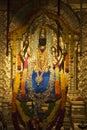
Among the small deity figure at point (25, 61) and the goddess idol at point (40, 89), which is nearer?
the goddess idol at point (40, 89)

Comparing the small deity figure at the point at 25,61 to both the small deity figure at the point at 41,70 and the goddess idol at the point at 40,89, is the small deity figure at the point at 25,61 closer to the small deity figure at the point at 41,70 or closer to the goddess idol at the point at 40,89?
the goddess idol at the point at 40,89

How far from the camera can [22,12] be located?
13211mm

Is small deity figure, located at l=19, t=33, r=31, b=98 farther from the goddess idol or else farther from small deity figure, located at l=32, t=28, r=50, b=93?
small deity figure, located at l=32, t=28, r=50, b=93

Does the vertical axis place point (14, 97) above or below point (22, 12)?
below

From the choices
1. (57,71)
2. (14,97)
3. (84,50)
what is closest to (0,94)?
(14,97)

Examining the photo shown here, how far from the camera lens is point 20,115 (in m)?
13.0

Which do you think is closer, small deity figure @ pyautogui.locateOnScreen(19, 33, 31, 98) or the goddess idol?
the goddess idol

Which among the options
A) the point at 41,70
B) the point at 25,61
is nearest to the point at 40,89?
the point at 41,70

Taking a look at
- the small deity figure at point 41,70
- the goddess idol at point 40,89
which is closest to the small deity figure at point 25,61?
the goddess idol at point 40,89

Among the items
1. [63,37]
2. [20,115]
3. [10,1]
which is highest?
[10,1]

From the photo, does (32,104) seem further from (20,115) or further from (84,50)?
(84,50)

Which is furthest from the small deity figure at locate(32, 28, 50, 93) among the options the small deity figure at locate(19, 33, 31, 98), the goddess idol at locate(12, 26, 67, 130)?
the small deity figure at locate(19, 33, 31, 98)

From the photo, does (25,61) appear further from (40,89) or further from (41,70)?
(40,89)

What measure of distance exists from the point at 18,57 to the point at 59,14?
145 cm
